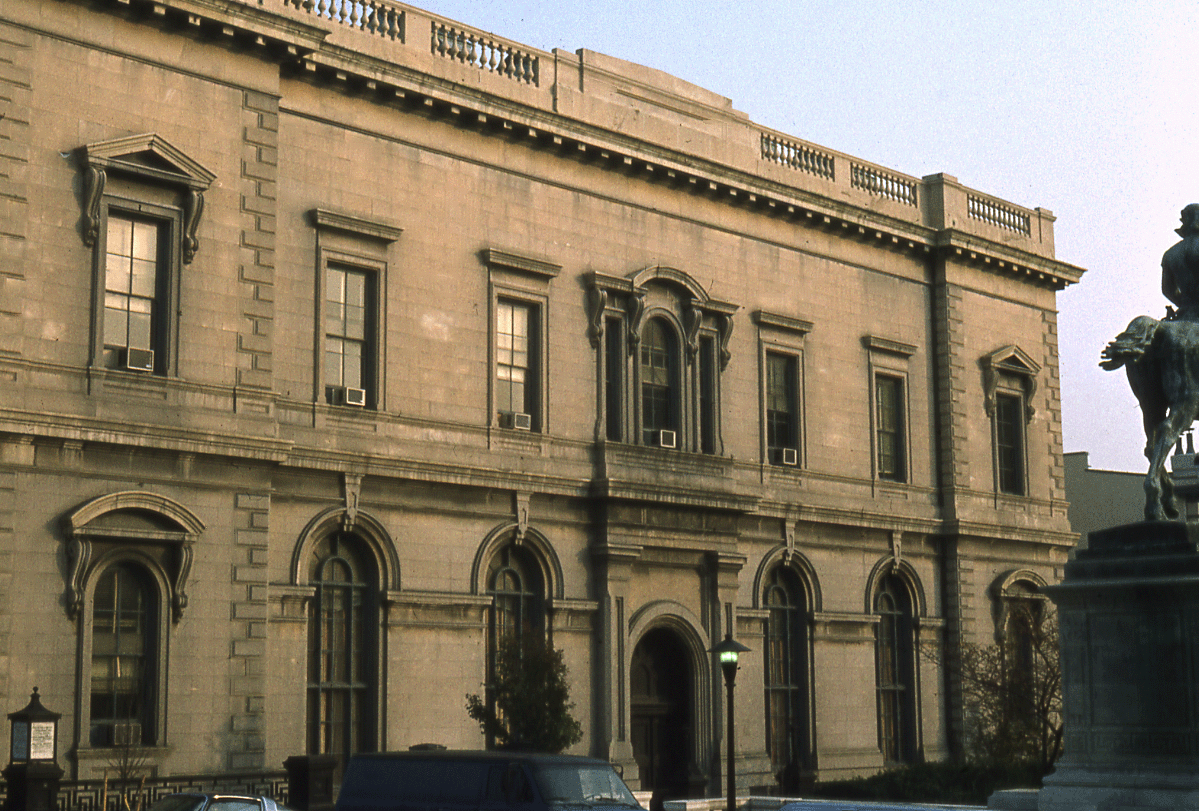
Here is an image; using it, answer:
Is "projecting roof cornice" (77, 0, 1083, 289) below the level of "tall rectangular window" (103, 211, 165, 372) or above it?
above

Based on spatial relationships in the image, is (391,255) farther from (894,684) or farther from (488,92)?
(894,684)

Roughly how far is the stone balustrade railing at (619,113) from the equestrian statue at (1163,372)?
1649 centimetres

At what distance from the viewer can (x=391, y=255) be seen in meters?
30.5

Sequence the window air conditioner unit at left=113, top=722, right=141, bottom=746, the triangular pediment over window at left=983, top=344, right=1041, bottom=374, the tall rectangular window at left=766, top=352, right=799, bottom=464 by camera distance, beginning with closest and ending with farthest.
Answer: the window air conditioner unit at left=113, top=722, right=141, bottom=746 < the tall rectangular window at left=766, top=352, right=799, bottom=464 < the triangular pediment over window at left=983, top=344, right=1041, bottom=374

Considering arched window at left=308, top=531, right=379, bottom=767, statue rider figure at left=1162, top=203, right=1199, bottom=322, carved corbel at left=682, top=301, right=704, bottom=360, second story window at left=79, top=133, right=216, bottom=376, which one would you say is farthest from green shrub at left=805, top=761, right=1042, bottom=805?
second story window at left=79, top=133, right=216, bottom=376

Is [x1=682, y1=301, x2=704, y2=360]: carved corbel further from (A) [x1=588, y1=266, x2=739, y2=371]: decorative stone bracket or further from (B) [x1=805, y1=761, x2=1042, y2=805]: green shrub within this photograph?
(B) [x1=805, y1=761, x2=1042, y2=805]: green shrub

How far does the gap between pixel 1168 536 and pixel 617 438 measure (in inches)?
734

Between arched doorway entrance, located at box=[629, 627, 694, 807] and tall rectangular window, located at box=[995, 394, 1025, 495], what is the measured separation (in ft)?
42.6

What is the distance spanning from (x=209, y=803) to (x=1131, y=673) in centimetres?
1129

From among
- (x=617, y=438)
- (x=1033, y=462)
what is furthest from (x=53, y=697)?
(x=1033, y=462)

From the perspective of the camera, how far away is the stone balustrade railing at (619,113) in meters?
31.0

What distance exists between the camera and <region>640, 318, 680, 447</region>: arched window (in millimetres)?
35031

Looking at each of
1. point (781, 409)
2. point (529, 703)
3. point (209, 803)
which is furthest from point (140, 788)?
point (781, 409)

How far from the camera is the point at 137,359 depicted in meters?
26.0
